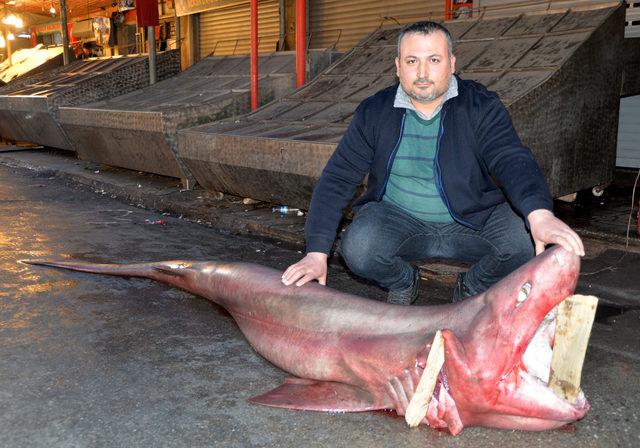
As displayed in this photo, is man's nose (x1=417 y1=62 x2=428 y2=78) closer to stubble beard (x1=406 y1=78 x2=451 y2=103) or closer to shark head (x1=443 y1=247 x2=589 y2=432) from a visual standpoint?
stubble beard (x1=406 y1=78 x2=451 y2=103)

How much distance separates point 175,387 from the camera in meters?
2.69

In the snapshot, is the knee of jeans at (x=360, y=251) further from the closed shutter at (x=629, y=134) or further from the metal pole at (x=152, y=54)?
the metal pole at (x=152, y=54)

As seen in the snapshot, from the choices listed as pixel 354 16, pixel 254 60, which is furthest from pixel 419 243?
pixel 354 16

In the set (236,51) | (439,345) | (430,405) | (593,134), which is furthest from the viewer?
(236,51)

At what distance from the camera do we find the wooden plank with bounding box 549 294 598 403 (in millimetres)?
2023

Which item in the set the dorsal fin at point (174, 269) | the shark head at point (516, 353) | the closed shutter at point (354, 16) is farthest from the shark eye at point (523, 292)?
the closed shutter at point (354, 16)

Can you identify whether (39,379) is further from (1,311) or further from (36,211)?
(36,211)

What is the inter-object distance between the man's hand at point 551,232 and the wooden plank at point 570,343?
0.16m

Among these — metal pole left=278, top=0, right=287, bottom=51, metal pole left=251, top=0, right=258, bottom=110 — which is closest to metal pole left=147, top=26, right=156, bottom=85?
metal pole left=278, top=0, right=287, bottom=51

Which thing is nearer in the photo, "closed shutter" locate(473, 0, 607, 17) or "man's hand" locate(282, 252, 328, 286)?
"man's hand" locate(282, 252, 328, 286)

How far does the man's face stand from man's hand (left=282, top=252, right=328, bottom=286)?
88 centimetres

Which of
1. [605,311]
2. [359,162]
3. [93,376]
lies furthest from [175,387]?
[605,311]

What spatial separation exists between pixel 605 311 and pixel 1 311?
342 centimetres

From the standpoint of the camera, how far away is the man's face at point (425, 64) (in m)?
2.86
